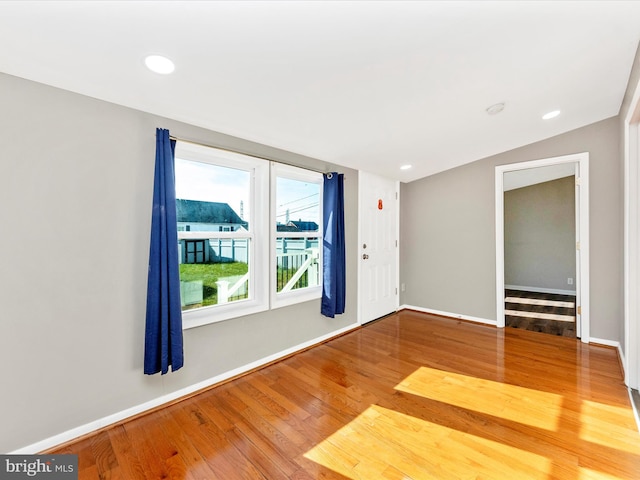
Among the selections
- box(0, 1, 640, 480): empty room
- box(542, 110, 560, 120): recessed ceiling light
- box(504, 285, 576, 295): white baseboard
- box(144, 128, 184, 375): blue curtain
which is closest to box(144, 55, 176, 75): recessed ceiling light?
box(0, 1, 640, 480): empty room

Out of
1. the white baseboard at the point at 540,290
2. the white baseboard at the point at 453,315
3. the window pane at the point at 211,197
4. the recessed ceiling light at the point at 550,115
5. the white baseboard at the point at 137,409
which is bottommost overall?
the white baseboard at the point at 137,409

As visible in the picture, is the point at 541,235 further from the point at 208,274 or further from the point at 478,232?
the point at 208,274

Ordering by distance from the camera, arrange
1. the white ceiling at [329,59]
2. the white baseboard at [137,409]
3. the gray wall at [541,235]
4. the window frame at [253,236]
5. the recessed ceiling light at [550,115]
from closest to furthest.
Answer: the white ceiling at [329,59] < the white baseboard at [137,409] < the window frame at [253,236] < the recessed ceiling light at [550,115] < the gray wall at [541,235]

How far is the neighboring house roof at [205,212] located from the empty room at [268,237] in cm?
2

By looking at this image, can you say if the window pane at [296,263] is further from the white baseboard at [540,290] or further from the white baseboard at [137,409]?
the white baseboard at [540,290]

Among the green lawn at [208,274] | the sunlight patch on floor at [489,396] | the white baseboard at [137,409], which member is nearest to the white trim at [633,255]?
the sunlight patch on floor at [489,396]

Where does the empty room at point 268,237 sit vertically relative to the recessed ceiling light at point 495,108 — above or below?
below

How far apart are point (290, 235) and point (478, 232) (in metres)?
2.68

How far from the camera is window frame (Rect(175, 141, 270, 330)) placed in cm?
237

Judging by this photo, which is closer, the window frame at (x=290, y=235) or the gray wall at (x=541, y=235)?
the window frame at (x=290, y=235)

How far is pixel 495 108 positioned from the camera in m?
2.48

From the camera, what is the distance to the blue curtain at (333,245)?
316 centimetres
